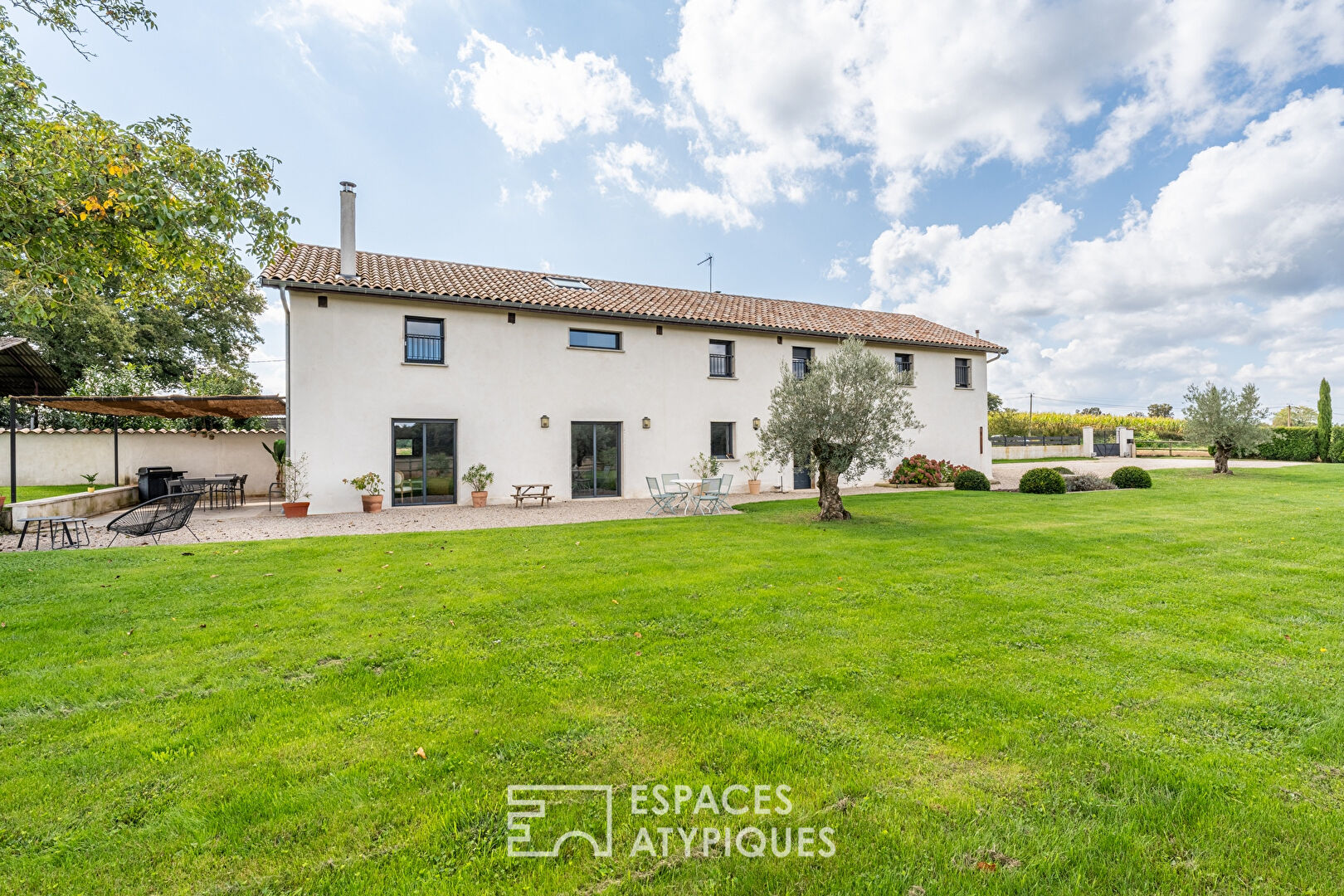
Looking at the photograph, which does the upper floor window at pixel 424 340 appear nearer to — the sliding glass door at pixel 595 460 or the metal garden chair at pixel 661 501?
the sliding glass door at pixel 595 460

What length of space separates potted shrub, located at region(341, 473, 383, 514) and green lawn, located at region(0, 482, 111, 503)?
286 inches

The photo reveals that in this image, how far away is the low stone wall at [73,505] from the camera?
993cm

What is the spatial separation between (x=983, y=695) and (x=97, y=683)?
579 centimetres

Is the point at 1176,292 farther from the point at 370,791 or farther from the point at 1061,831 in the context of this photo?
the point at 370,791

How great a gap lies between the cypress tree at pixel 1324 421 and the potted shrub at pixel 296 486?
4816 cm

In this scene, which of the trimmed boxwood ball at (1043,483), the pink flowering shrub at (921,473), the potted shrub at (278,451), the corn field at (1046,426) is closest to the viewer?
the trimmed boxwood ball at (1043,483)

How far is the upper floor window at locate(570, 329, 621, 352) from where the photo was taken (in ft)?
52.5

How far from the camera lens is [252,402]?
553 inches

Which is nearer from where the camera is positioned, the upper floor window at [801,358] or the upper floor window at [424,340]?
the upper floor window at [424,340]

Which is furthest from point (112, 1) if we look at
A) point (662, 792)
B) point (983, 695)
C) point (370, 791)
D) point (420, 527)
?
point (983, 695)

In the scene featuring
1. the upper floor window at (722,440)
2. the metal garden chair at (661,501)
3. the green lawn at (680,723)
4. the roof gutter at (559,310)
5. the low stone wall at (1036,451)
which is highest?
the roof gutter at (559,310)

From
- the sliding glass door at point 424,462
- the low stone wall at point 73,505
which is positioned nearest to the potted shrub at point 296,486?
the sliding glass door at point 424,462

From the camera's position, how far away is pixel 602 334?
1634 centimetres

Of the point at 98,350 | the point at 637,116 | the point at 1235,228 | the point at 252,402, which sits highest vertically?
the point at 637,116
